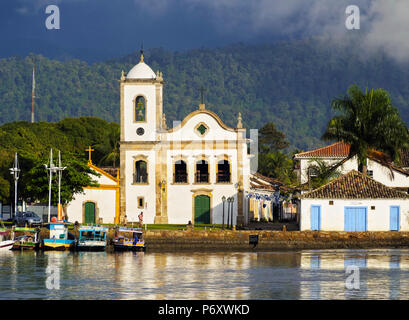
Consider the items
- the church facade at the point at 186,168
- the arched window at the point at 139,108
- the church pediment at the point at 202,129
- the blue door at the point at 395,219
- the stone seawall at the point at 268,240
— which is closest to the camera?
the stone seawall at the point at 268,240

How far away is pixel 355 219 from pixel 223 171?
40.9ft

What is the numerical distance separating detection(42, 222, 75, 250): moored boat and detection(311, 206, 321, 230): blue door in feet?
51.5

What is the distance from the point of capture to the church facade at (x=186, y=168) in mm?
65188

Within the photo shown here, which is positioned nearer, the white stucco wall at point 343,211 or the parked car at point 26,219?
the white stucco wall at point 343,211

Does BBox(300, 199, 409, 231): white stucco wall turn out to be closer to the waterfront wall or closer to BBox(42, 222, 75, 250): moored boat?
the waterfront wall

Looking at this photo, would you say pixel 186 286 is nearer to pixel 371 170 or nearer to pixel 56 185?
pixel 56 185

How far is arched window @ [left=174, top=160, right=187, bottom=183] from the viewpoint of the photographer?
217 feet

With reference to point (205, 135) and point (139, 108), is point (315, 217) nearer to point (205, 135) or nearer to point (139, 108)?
point (205, 135)

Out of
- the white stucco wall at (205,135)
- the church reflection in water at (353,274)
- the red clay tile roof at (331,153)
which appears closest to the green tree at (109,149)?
the red clay tile roof at (331,153)

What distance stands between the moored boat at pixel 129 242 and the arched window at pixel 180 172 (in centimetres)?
977

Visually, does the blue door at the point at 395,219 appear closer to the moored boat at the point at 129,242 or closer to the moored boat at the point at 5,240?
the moored boat at the point at 129,242

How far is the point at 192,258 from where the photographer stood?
167ft

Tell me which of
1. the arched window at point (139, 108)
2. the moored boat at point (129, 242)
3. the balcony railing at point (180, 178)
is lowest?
the moored boat at point (129, 242)

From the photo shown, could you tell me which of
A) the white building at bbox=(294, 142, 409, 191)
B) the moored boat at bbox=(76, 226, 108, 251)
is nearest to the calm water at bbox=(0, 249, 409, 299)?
the moored boat at bbox=(76, 226, 108, 251)
